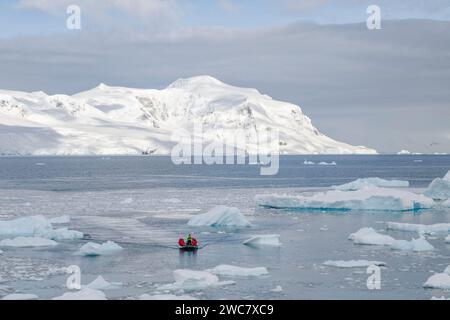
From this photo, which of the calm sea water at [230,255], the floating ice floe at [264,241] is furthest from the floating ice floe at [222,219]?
the floating ice floe at [264,241]

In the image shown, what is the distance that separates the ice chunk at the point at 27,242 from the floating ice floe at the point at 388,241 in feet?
62.3

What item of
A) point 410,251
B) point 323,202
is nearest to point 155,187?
point 323,202

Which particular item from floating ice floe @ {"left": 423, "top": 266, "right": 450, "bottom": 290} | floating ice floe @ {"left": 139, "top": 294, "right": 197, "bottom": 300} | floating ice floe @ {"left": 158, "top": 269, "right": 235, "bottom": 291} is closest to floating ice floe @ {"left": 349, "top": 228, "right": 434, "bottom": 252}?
floating ice floe @ {"left": 423, "top": 266, "right": 450, "bottom": 290}

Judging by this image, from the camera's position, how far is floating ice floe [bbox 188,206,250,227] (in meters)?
52.3

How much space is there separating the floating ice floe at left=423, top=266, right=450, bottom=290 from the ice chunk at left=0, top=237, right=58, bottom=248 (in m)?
22.8

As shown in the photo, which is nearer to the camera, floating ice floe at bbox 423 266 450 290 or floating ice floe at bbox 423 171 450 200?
floating ice floe at bbox 423 266 450 290

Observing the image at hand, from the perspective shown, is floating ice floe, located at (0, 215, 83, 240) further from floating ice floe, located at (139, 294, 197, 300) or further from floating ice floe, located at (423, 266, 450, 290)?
floating ice floe, located at (423, 266, 450, 290)

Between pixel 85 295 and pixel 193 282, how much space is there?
17.8 ft

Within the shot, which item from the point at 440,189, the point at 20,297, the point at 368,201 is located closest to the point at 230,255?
the point at 20,297

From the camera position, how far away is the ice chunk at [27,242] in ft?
139

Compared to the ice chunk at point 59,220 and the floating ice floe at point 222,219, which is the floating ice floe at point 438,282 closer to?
the floating ice floe at point 222,219

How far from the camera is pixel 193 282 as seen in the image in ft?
102
